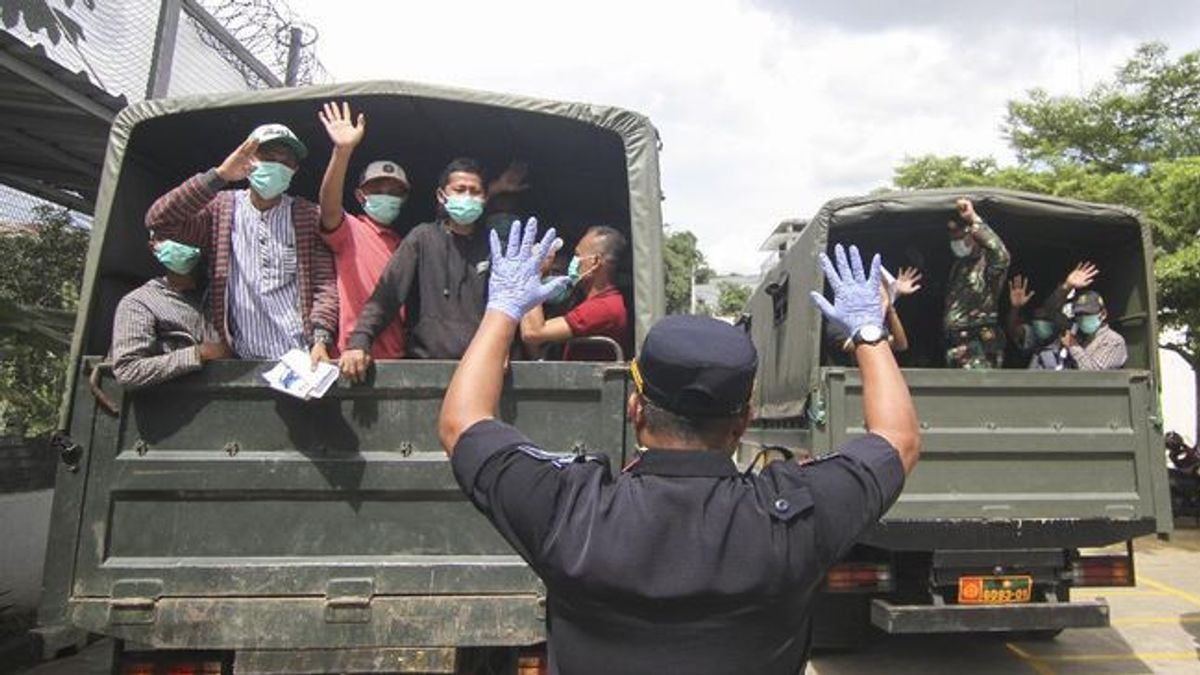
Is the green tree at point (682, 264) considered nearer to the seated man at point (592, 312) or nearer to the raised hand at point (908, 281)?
the raised hand at point (908, 281)

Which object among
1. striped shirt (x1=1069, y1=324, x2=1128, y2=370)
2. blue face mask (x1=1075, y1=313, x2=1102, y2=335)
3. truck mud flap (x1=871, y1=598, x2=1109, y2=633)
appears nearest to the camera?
truck mud flap (x1=871, y1=598, x2=1109, y2=633)

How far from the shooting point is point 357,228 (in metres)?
3.31

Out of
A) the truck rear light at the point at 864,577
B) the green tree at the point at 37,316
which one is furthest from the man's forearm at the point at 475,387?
the truck rear light at the point at 864,577

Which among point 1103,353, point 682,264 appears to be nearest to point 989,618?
point 1103,353

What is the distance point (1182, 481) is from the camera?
9914mm

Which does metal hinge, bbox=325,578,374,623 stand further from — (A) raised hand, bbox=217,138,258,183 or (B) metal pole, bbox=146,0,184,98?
(B) metal pole, bbox=146,0,184,98

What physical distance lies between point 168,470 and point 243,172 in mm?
968

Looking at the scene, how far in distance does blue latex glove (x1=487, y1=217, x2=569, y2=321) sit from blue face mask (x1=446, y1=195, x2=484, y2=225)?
1.46 m

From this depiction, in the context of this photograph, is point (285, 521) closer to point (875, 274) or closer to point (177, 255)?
point (177, 255)

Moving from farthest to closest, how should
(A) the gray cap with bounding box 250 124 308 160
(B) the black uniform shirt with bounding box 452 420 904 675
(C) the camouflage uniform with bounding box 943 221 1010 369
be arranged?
(C) the camouflage uniform with bounding box 943 221 1010 369 → (A) the gray cap with bounding box 250 124 308 160 → (B) the black uniform shirt with bounding box 452 420 904 675

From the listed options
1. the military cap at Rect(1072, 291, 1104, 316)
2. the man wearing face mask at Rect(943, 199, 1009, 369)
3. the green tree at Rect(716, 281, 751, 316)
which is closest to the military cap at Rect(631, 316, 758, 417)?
the man wearing face mask at Rect(943, 199, 1009, 369)

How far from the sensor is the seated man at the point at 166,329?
2.67m

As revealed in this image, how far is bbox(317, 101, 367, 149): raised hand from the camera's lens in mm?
3004

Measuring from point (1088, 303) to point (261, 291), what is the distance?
15.6 feet
